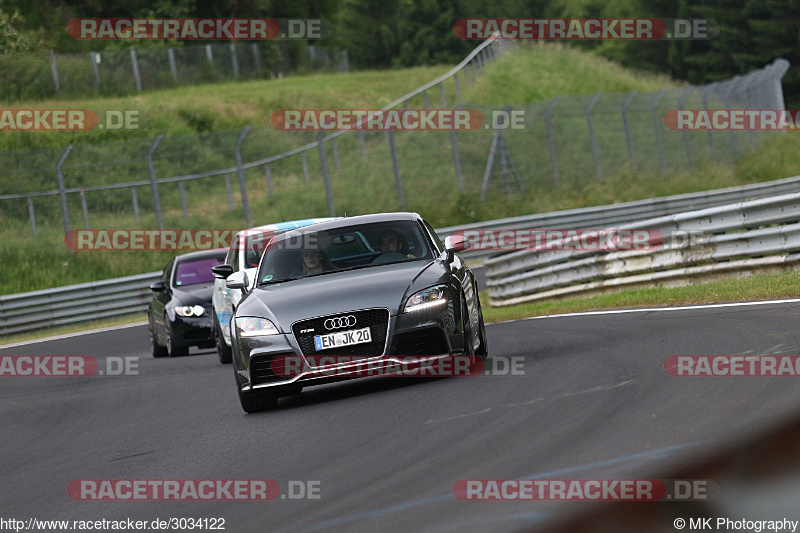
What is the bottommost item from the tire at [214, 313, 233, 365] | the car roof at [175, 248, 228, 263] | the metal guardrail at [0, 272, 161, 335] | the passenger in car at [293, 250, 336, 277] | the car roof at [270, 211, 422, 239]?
the metal guardrail at [0, 272, 161, 335]

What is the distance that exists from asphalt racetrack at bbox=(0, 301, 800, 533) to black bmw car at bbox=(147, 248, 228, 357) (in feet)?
16.8

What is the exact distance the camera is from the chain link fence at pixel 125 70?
52.7m

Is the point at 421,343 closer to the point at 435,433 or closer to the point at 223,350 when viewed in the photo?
the point at 435,433

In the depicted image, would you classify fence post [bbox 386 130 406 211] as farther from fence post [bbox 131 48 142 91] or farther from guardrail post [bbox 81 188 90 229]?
fence post [bbox 131 48 142 91]

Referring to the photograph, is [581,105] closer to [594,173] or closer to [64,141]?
[594,173]

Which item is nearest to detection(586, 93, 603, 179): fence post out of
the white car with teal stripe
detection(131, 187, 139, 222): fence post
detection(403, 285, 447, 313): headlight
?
detection(131, 187, 139, 222): fence post

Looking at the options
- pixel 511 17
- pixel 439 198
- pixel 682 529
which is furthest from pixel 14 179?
pixel 511 17

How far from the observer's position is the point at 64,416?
12117 millimetres

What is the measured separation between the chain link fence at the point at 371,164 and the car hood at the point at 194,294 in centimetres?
1233

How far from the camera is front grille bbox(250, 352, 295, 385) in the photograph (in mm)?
9727

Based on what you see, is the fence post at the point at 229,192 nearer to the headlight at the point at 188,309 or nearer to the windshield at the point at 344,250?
the headlight at the point at 188,309

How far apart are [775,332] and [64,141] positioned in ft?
127

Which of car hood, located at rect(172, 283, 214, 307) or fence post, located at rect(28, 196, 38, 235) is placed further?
fence post, located at rect(28, 196, 38, 235)

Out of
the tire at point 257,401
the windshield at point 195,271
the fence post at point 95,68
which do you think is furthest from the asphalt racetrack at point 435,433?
the fence post at point 95,68
